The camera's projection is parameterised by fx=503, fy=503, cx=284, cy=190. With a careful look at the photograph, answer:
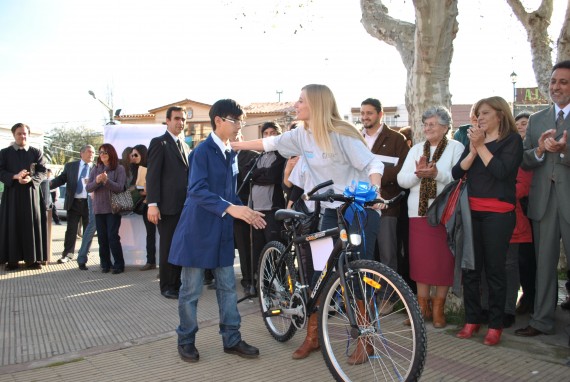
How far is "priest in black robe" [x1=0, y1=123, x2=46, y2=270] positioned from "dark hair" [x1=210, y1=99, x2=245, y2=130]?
16.7ft

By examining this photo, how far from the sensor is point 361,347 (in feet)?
11.7

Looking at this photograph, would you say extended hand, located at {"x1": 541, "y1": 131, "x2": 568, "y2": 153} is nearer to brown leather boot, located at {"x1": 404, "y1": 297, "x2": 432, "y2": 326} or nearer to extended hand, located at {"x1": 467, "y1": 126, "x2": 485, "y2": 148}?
extended hand, located at {"x1": 467, "y1": 126, "x2": 485, "y2": 148}

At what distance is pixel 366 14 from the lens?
6.75 m

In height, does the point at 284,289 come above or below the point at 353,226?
below

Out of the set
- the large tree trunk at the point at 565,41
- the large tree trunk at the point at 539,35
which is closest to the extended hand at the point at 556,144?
the large tree trunk at the point at 565,41

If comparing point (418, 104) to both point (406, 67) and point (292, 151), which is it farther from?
point (292, 151)

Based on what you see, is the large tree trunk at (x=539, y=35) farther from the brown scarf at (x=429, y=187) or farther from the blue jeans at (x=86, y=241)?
the blue jeans at (x=86, y=241)

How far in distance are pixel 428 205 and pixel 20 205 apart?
645 centimetres

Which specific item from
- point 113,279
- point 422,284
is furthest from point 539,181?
point 113,279

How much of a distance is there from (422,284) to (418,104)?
2.00m

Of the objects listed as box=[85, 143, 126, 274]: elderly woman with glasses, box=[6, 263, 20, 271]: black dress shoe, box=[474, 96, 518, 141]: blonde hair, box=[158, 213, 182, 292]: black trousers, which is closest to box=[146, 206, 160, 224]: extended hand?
box=[158, 213, 182, 292]: black trousers

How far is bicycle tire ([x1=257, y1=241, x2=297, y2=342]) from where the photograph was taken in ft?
14.0

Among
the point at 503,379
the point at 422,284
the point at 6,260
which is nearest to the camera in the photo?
the point at 503,379

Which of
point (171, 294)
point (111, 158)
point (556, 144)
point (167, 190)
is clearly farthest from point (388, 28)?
point (111, 158)
